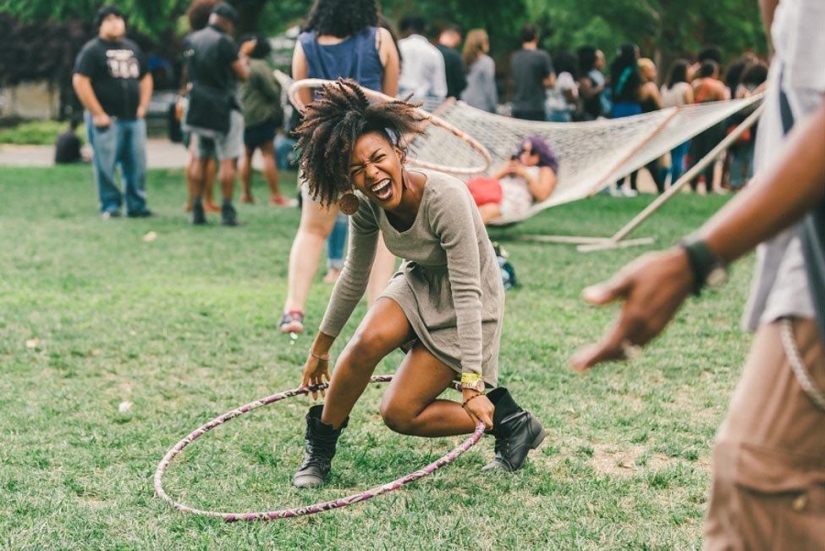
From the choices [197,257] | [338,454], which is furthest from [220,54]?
[338,454]

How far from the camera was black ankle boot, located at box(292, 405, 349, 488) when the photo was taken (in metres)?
3.90

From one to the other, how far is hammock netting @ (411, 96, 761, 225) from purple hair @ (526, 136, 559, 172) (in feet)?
0.60

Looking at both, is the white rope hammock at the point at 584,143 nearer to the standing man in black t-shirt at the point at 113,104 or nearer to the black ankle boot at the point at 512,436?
the standing man in black t-shirt at the point at 113,104

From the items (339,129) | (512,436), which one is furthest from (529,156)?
(339,129)

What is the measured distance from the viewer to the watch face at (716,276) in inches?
64.3

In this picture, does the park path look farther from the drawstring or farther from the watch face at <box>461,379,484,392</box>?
the drawstring

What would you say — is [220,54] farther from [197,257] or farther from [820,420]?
[820,420]

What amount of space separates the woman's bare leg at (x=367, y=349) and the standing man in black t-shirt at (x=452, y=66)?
28.4 feet

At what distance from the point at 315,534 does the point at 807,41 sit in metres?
2.31

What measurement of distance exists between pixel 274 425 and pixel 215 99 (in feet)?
22.4

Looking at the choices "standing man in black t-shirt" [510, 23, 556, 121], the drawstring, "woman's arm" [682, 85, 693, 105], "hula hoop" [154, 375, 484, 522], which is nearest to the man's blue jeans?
"standing man in black t-shirt" [510, 23, 556, 121]

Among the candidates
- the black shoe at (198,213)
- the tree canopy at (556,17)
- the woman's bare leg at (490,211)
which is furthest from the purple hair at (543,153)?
the tree canopy at (556,17)

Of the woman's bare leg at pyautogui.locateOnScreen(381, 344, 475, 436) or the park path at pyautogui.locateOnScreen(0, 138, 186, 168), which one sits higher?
the woman's bare leg at pyautogui.locateOnScreen(381, 344, 475, 436)

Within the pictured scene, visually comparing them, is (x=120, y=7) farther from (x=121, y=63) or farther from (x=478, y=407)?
(x=478, y=407)
